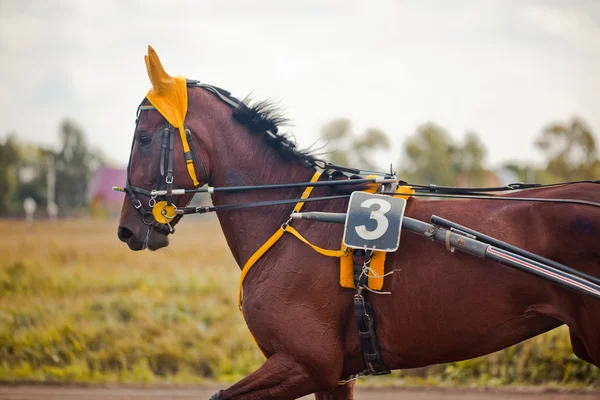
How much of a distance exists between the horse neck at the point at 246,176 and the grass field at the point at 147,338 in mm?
2859

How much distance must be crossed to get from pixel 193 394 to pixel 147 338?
1.87 m

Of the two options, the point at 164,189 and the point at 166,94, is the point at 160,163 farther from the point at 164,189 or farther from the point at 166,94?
the point at 166,94

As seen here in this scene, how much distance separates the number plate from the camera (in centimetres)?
365

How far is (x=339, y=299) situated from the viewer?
3805 millimetres

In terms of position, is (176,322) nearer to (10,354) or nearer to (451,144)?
(10,354)

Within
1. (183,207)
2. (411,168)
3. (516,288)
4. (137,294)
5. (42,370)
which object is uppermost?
(411,168)

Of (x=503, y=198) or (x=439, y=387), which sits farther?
(x=439, y=387)

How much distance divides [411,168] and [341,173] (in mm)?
11541

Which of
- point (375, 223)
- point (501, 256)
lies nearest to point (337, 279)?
point (375, 223)

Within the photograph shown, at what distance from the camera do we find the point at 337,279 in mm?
3822

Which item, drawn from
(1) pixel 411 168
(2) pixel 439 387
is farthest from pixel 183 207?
(1) pixel 411 168

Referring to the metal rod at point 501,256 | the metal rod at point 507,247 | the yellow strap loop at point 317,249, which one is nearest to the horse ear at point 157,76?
the yellow strap loop at point 317,249

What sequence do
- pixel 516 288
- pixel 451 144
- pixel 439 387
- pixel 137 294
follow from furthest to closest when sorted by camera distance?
pixel 451 144, pixel 137 294, pixel 439 387, pixel 516 288

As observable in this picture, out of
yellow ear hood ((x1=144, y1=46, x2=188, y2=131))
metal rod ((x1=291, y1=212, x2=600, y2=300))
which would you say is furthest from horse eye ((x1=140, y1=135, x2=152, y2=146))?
metal rod ((x1=291, y1=212, x2=600, y2=300))
